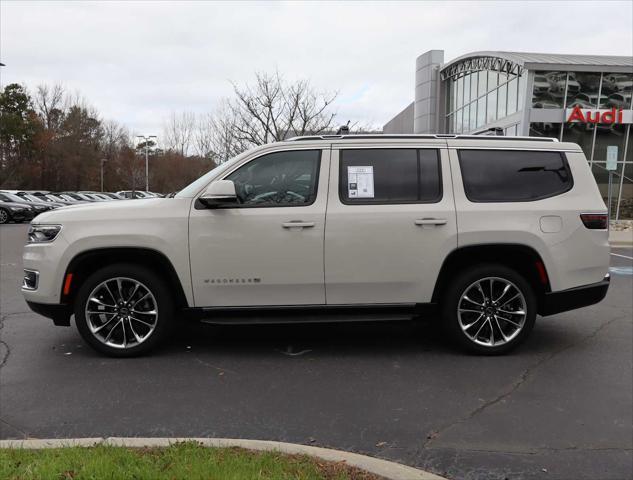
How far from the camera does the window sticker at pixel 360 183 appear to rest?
16.3 feet

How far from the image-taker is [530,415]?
3.88 metres

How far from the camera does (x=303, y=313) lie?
16.3 ft

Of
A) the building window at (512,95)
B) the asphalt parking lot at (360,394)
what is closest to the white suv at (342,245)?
the asphalt parking lot at (360,394)

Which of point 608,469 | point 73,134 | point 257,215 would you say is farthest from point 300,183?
point 73,134

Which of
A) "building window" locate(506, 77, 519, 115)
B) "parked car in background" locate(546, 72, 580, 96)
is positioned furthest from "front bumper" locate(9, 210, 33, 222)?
"parked car in background" locate(546, 72, 580, 96)

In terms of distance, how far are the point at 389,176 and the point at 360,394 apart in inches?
77.9

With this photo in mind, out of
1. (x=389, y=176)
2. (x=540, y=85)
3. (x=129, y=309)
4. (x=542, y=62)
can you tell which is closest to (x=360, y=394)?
(x=389, y=176)

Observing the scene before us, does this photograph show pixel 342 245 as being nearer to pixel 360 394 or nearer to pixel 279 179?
pixel 279 179

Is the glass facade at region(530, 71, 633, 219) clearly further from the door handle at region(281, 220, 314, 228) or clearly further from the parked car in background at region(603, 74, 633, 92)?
the door handle at region(281, 220, 314, 228)

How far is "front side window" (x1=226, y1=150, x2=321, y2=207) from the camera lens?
493cm

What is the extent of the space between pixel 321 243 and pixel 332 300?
537 mm

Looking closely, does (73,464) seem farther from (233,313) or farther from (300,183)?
(300,183)

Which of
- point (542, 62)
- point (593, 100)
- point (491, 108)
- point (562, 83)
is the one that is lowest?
point (593, 100)

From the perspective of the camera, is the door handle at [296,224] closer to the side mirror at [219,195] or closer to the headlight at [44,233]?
the side mirror at [219,195]
